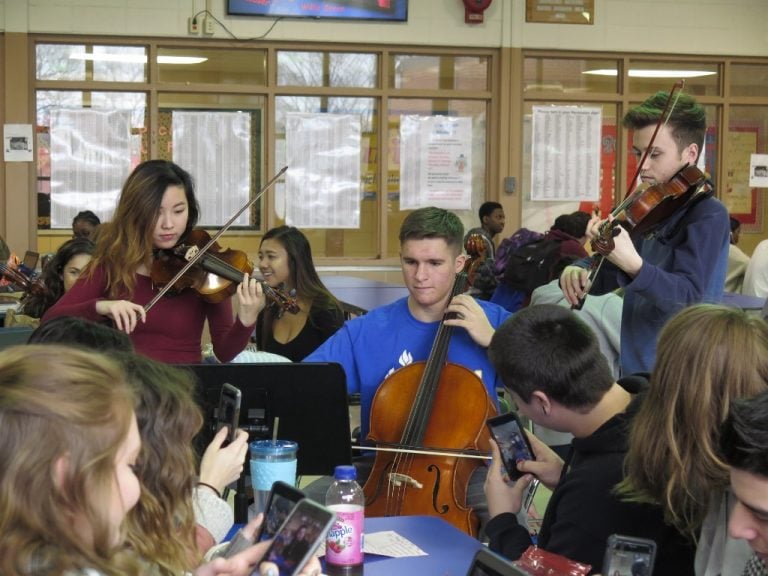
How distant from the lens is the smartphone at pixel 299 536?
1474mm

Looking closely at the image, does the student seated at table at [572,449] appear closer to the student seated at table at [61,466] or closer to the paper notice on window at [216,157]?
the student seated at table at [61,466]

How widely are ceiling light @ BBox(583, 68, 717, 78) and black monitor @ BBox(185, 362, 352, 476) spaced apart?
655cm

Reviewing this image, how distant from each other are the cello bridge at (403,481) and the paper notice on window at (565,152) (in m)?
5.94

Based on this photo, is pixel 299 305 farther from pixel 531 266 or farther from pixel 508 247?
pixel 508 247

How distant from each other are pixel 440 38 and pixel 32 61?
2.95 m

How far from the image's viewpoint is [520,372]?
217cm

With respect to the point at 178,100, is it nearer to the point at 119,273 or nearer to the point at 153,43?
the point at 153,43

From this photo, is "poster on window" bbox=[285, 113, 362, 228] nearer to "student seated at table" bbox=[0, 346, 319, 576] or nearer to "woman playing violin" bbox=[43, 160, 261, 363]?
"woman playing violin" bbox=[43, 160, 261, 363]

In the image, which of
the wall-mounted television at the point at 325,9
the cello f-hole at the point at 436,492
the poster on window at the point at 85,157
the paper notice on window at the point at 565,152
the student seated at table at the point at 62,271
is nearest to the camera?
the cello f-hole at the point at 436,492

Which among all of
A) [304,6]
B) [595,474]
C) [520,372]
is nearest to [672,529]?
[595,474]

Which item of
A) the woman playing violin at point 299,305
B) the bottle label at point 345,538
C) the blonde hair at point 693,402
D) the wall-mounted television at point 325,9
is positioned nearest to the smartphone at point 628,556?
the blonde hair at point 693,402

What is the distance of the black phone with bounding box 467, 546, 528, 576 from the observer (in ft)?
4.50

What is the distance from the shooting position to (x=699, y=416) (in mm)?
1780

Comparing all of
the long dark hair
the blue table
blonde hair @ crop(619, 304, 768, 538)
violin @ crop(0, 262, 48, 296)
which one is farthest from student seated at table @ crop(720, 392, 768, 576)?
violin @ crop(0, 262, 48, 296)
